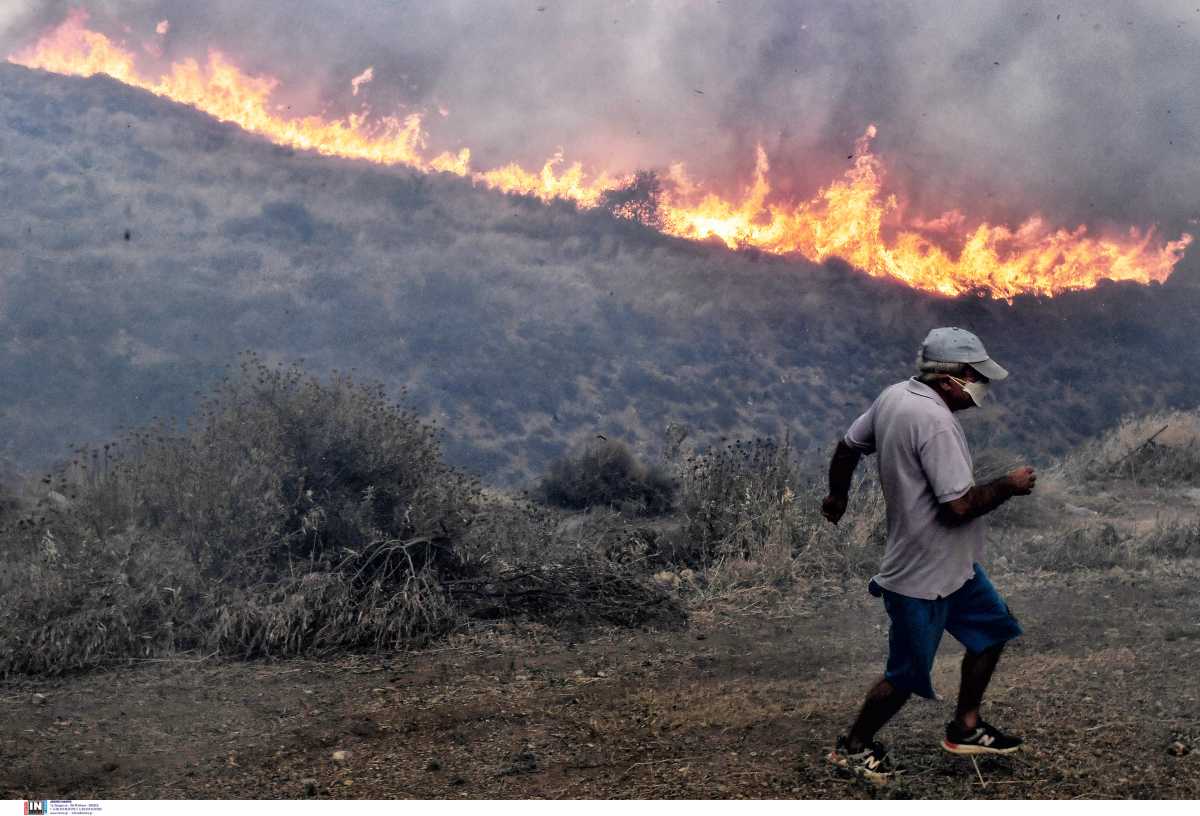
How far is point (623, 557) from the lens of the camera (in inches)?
341

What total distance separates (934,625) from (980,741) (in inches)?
23.4

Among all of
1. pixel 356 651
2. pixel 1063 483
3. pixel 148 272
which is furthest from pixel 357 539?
pixel 148 272

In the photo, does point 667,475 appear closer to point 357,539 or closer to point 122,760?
point 357,539

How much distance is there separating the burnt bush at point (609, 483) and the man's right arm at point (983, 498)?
353 inches

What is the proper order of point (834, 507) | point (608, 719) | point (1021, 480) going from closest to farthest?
point (1021, 480), point (834, 507), point (608, 719)

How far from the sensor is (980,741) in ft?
13.4

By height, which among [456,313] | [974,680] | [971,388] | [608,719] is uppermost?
[456,313]

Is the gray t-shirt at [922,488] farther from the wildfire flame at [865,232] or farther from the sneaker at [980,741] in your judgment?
the wildfire flame at [865,232]

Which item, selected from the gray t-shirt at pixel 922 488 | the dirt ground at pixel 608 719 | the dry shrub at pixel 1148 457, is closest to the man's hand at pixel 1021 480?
the gray t-shirt at pixel 922 488

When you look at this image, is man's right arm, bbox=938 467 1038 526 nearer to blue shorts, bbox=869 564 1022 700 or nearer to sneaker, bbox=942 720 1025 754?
blue shorts, bbox=869 564 1022 700

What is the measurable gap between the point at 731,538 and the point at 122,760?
17.5 feet

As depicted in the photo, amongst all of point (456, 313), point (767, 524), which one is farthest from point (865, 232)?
point (767, 524)

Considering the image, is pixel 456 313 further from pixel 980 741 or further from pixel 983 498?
pixel 983 498

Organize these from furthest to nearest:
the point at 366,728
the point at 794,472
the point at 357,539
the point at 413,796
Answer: the point at 794,472, the point at 357,539, the point at 366,728, the point at 413,796
